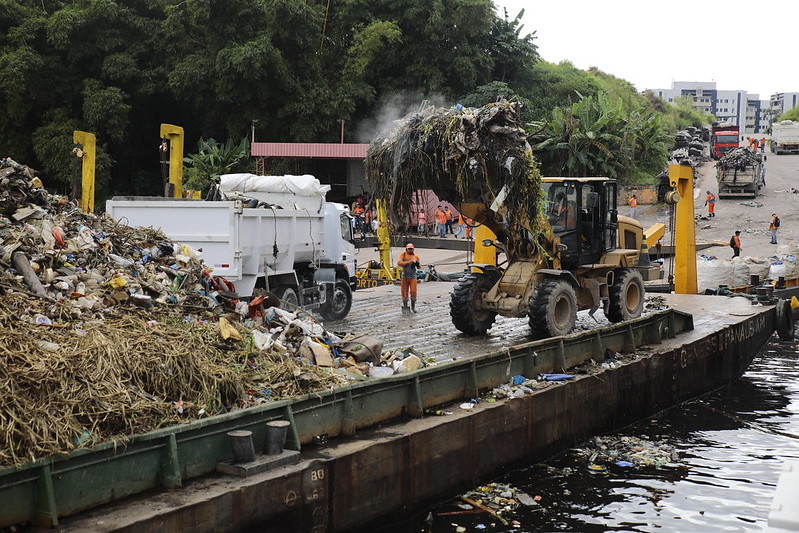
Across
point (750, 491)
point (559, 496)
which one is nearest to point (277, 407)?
point (559, 496)

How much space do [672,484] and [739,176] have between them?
39.2 meters

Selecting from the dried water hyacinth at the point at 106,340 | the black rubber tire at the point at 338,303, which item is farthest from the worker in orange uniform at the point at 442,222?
the dried water hyacinth at the point at 106,340

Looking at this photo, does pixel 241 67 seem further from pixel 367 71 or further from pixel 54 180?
pixel 54 180

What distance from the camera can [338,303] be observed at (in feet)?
55.9

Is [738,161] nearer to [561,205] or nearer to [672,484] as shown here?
[561,205]

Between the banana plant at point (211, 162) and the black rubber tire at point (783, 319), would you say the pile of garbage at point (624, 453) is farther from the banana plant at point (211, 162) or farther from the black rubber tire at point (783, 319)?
the banana plant at point (211, 162)

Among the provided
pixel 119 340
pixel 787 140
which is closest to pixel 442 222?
pixel 119 340

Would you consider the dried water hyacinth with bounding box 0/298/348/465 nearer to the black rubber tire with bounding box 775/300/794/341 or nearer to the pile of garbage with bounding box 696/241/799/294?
the black rubber tire with bounding box 775/300/794/341

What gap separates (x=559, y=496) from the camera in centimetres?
1005

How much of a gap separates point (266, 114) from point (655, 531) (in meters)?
34.2

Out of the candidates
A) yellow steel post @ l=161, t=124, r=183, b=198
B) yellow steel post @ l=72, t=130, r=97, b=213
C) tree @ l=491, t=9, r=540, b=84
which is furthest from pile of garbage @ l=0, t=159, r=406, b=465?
tree @ l=491, t=9, r=540, b=84

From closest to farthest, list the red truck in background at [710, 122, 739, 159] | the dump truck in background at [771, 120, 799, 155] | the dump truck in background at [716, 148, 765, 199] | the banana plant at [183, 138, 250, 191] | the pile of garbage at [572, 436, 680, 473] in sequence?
the pile of garbage at [572, 436, 680, 473], the banana plant at [183, 138, 250, 191], the dump truck in background at [716, 148, 765, 199], the red truck in background at [710, 122, 739, 159], the dump truck in background at [771, 120, 799, 155]

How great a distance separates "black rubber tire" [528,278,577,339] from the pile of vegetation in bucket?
3.98 feet

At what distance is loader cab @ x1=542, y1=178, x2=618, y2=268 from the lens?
14.2 meters
